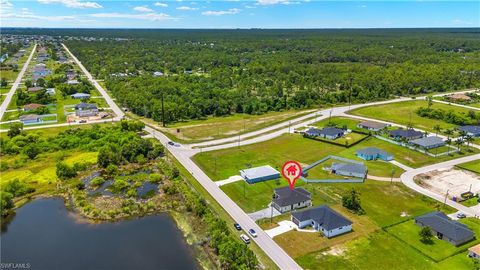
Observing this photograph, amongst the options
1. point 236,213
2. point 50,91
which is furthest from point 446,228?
point 50,91

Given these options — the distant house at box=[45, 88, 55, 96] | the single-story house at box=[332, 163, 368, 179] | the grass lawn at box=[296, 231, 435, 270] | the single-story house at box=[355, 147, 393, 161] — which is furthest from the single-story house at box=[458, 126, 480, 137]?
the distant house at box=[45, 88, 55, 96]

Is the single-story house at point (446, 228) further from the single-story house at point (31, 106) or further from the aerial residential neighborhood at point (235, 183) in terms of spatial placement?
the single-story house at point (31, 106)

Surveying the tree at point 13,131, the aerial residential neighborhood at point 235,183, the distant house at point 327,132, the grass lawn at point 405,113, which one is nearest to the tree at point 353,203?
the aerial residential neighborhood at point 235,183

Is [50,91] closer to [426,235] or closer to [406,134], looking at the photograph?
[406,134]

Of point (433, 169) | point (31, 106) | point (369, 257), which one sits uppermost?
point (31, 106)

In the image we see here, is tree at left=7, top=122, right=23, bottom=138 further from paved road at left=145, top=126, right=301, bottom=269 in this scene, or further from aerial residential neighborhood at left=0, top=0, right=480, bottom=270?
paved road at left=145, top=126, right=301, bottom=269

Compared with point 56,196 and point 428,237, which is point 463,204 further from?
point 56,196

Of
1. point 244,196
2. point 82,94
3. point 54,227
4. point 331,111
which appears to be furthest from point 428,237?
point 82,94

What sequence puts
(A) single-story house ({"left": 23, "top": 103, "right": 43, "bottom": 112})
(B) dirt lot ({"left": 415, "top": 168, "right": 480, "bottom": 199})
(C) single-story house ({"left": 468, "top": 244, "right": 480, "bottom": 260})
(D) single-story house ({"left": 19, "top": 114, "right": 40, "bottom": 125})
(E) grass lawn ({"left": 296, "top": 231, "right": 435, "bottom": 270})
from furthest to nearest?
1. (A) single-story house ({"left": 23, "top": 103, "right": 43, "bottom": 112})
2. (D) single-story house ({"left": 19, "top": 114, "right": 40, "bottom": 125})
3. (B) dirt lot ({"left": 415, "top": 168, "right": 480, "bottom": 199})
4. (C) single-story house ({"left": 468, "top": 244, "right": 480, "bottom": 260})
5. (E) grass lawn ({"left": 296, "top": 231, "right": 435, "bottom": 270})
